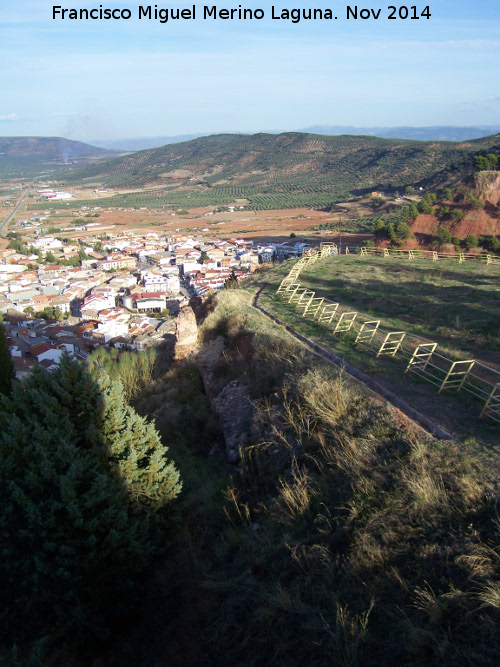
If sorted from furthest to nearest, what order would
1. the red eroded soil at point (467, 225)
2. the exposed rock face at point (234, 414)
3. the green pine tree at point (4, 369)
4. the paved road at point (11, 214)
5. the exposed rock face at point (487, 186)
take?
the paved road at point (11, 214) → the exposed rock face at point (487, 186) → the red eroded soil at point (467, 225) → the green pine tree at point (4, 369) → the exposed rock face at point (234, 414)

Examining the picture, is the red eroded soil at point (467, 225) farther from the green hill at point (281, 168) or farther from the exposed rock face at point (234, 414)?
the exposed rock face at point (234, 414)

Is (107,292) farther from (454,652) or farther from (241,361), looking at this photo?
(454,652)

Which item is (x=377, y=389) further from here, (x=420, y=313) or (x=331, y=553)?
(x=420, y=313)

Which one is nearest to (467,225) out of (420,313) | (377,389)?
(420,313)

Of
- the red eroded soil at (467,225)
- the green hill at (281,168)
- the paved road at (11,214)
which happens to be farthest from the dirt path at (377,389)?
the paved road at (11,214)

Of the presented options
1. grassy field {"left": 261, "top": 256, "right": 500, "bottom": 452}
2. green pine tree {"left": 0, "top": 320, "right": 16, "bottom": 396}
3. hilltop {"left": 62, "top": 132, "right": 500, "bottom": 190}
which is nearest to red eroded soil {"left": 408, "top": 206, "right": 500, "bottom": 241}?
grassy field {"left": 261, "top": 256, "right": 500, "bottom": 452}

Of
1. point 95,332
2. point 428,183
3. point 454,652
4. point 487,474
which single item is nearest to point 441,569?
point 454,652

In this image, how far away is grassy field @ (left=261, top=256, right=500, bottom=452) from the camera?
5.96m

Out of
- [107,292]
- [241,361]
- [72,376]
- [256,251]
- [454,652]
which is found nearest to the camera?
[454,652]

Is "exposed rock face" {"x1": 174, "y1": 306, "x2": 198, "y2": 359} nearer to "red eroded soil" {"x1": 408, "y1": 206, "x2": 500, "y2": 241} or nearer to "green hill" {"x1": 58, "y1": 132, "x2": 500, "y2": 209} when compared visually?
"red eroded soil" {"x1": 408, "y1": 206, "x2": 500, "y2": 241}

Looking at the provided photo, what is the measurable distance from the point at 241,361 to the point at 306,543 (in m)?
5.37

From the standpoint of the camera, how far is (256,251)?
55.4 meters

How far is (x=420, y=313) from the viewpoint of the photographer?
37.2 feet

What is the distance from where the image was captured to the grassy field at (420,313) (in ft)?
19.5
